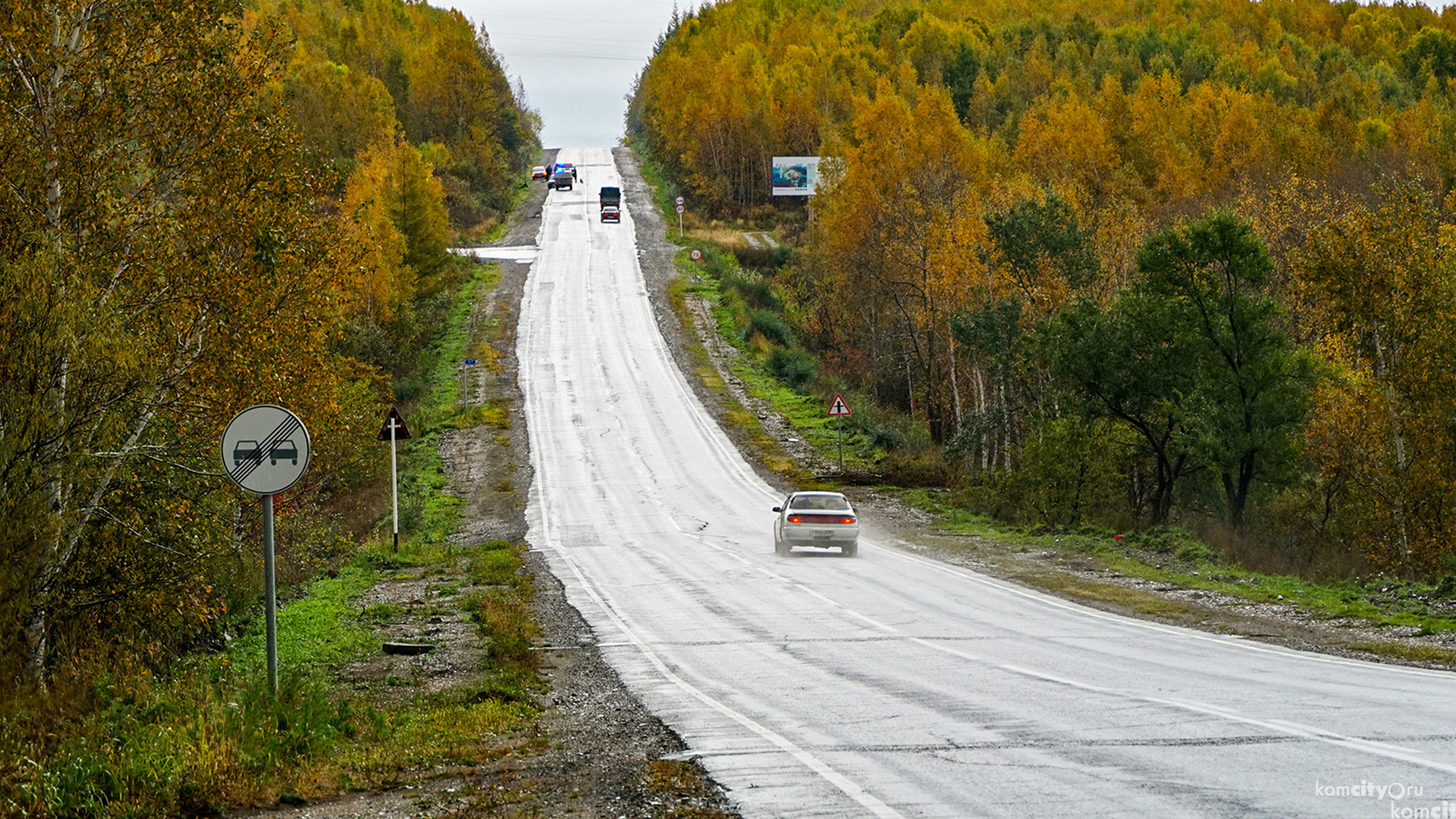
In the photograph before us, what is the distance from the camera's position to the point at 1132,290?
32.7m

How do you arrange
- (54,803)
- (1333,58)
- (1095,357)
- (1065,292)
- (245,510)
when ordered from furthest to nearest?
(1333,58) → (1065,292) → (1095,357) → (245,510) → (54,803)

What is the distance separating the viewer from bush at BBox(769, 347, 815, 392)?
180ft

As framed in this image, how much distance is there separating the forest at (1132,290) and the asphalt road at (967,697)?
8777 millimetres

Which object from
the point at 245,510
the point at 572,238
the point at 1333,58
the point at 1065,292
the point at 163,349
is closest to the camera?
the point at 163,349

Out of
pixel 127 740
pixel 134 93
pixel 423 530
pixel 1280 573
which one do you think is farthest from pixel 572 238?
pixel 127 740

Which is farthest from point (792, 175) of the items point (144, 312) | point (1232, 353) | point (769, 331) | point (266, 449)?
point (266, 449)

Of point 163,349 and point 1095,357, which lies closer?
point 163,349

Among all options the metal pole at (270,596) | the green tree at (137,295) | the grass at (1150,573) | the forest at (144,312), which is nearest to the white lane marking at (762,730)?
the metal pole at (270,596)

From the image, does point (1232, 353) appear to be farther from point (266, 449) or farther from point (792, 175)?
point (792, 175)

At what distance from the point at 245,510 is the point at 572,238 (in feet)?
240

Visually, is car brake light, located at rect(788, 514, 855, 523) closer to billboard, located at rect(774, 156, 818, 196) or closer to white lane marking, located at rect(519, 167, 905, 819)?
white lane marking, located at rect(519, 167, 905, 819)

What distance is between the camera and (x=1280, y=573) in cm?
2464

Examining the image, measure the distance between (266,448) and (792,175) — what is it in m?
86.9

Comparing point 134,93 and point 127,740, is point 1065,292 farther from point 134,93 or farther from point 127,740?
point 127,740
